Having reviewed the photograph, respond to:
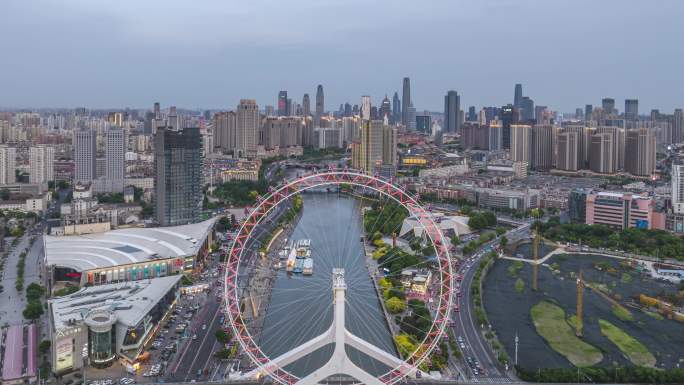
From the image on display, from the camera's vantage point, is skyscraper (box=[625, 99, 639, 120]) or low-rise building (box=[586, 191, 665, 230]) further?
skyscraper (box=[625, 99, 639, 120])

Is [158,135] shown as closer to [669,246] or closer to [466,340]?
[466,340]

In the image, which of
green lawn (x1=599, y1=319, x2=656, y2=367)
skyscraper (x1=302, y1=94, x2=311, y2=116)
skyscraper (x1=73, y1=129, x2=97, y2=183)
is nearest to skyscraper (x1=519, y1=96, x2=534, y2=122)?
skyscraper (x1=302, y1=94, x2=311, y2=116)

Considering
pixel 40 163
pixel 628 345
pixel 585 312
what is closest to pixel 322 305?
pixel 585 312

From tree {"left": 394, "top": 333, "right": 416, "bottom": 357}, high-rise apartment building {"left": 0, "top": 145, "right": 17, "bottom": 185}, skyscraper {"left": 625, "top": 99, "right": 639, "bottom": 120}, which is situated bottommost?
tree {"left": 394, "top": 333, "right": 416, "bottom": 357}

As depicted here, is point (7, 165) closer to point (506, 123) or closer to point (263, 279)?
point (263, 279)

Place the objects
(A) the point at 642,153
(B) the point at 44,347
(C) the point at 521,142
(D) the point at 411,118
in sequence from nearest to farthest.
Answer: (B) the point at 44,347 → (A) the point at 642,153 → (C) the point at 521,142 → (D) the point at 411,118

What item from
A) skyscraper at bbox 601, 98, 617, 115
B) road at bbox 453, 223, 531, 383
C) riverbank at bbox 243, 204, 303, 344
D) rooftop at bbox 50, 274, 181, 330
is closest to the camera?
road at bbox 453, 223, 531, 383

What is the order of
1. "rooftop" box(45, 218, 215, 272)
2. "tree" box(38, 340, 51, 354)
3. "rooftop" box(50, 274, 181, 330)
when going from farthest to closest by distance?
1. "rooftop" box(45, 218, 215, 272)
2. "rooftop" box(50, 274, 181, 330)
3. "tree" box(38, 340, 51, 354)

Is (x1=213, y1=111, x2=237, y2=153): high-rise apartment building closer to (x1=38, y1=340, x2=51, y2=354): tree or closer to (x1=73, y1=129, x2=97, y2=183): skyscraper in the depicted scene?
(x1=73, y1=129, x2=97, y2=183): skyscraper
